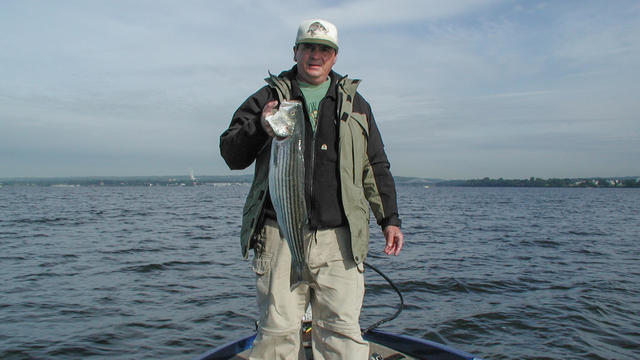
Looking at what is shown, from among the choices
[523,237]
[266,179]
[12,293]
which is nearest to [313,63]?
[266,179]

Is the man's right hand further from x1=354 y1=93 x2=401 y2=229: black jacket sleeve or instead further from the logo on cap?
x1=354 y1=93 x2=401 y2=229: black jacket sleeve

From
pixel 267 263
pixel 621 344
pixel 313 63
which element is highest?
pixel 313 63

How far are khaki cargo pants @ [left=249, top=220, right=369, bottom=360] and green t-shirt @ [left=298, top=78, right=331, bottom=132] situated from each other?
36.0 inches

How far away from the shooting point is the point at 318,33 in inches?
143

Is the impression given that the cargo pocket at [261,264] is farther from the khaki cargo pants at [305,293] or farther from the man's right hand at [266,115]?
the man's right hand at [266,115]

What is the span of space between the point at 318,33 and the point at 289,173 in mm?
1188

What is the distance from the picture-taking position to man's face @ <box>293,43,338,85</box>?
375cm

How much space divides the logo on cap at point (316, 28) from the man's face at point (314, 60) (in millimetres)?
114

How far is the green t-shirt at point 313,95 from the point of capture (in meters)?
3.76

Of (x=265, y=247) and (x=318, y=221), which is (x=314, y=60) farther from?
(x=265, y=247)

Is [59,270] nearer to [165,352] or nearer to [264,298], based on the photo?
[165,352]

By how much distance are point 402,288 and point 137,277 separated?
725 centimetres

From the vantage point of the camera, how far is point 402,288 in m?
12.0

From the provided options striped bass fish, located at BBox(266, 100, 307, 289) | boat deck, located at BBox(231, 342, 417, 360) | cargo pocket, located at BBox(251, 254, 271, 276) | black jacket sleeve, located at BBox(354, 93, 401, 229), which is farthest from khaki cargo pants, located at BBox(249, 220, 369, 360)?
boat deck, located at BBox(231, 342, 417, 360)
